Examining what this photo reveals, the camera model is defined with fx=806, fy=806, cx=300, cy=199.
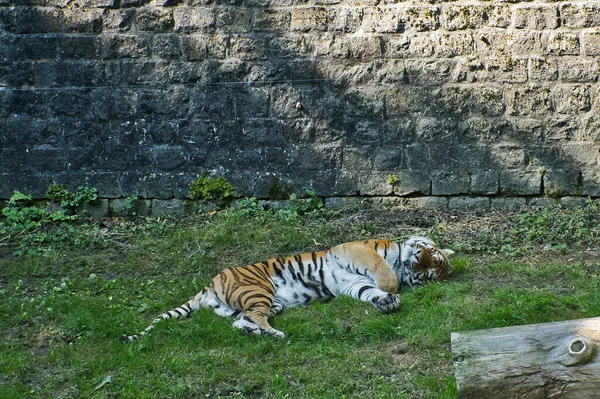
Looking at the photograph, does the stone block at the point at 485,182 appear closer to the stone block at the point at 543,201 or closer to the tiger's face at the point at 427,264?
the stone block at the point at 543,201

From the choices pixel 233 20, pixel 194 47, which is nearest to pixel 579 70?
pixel 233 20

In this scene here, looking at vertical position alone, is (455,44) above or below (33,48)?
above

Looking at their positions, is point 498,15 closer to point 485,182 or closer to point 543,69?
point 543,69

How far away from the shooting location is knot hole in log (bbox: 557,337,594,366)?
381 cm

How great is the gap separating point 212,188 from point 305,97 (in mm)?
1413

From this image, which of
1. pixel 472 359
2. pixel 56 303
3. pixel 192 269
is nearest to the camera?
pixel 472 359

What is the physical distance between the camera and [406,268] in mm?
6957

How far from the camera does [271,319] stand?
6266 mm

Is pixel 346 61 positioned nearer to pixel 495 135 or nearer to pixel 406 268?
pixel 495 135

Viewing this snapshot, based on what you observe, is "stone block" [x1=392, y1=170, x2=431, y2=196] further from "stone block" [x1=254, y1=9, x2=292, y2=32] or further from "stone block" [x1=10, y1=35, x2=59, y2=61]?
"stone block" [x1=10, y1=35, x2=59, y2=61]

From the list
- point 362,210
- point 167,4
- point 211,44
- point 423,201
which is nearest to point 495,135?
point 423,201

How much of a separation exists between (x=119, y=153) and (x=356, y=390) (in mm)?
4782

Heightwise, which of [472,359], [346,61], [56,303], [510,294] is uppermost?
[346,61]

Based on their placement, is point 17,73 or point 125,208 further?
point 125,208
